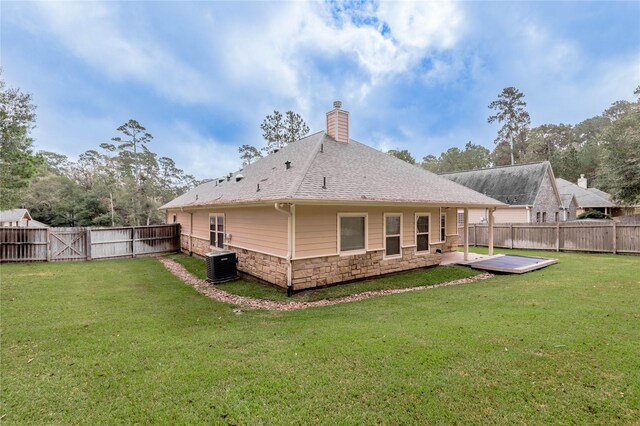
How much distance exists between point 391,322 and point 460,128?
111 ft

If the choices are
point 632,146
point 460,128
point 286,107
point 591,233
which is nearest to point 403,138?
point 460,128

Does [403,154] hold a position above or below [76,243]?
above

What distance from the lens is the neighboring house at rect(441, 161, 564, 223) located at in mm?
20328

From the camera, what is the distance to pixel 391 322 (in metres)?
5.21

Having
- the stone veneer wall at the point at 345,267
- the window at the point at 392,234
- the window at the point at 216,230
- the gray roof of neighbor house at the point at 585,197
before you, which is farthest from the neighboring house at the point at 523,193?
the window at the point at 216,230

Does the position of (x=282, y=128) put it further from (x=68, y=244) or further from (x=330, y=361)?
(x=330, y=361)

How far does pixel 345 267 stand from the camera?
8273mm

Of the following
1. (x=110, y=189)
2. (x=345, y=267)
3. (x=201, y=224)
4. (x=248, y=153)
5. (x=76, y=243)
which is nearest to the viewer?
(x=345, y=267)

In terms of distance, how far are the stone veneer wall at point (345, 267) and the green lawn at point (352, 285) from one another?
205mm

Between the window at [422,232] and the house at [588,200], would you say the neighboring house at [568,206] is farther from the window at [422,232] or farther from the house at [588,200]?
the window at [422,232]

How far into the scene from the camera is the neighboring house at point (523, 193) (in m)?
20.3

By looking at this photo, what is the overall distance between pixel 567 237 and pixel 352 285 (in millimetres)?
12837

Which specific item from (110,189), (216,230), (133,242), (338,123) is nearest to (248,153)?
(110,189)

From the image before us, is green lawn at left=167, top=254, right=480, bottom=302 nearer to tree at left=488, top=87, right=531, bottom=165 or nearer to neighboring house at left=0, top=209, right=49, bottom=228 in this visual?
tree at left=488, top=87, right=531, bottom=165
